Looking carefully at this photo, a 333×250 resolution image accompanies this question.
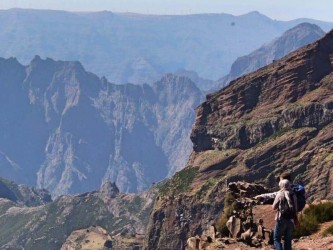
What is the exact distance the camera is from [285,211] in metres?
27.8

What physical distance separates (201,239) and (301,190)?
45.3 ft

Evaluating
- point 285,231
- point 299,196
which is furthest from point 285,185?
point 285,231

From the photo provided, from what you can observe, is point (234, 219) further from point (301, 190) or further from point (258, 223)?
point (301, 190)

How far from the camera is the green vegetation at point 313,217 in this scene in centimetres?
3866

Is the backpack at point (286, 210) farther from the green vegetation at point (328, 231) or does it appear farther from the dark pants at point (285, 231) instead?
the green vegetation at point (328, 231)

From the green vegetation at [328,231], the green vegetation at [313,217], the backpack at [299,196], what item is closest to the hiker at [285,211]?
the backpack at [299,196]

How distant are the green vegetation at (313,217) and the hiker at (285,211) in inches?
404

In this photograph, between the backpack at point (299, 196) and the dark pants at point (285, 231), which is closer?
the dark pants at point (285, 231)

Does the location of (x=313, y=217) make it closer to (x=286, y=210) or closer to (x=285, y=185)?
(x=285, y=185)

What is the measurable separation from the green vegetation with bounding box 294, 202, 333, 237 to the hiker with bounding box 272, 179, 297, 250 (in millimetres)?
10266

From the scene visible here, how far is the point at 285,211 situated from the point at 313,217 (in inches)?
528

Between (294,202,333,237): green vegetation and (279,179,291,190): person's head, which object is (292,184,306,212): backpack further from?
(294,202,333,237): green vegetation

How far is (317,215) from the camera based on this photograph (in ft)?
134

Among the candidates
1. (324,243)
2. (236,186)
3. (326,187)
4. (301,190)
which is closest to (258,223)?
(324,243)
